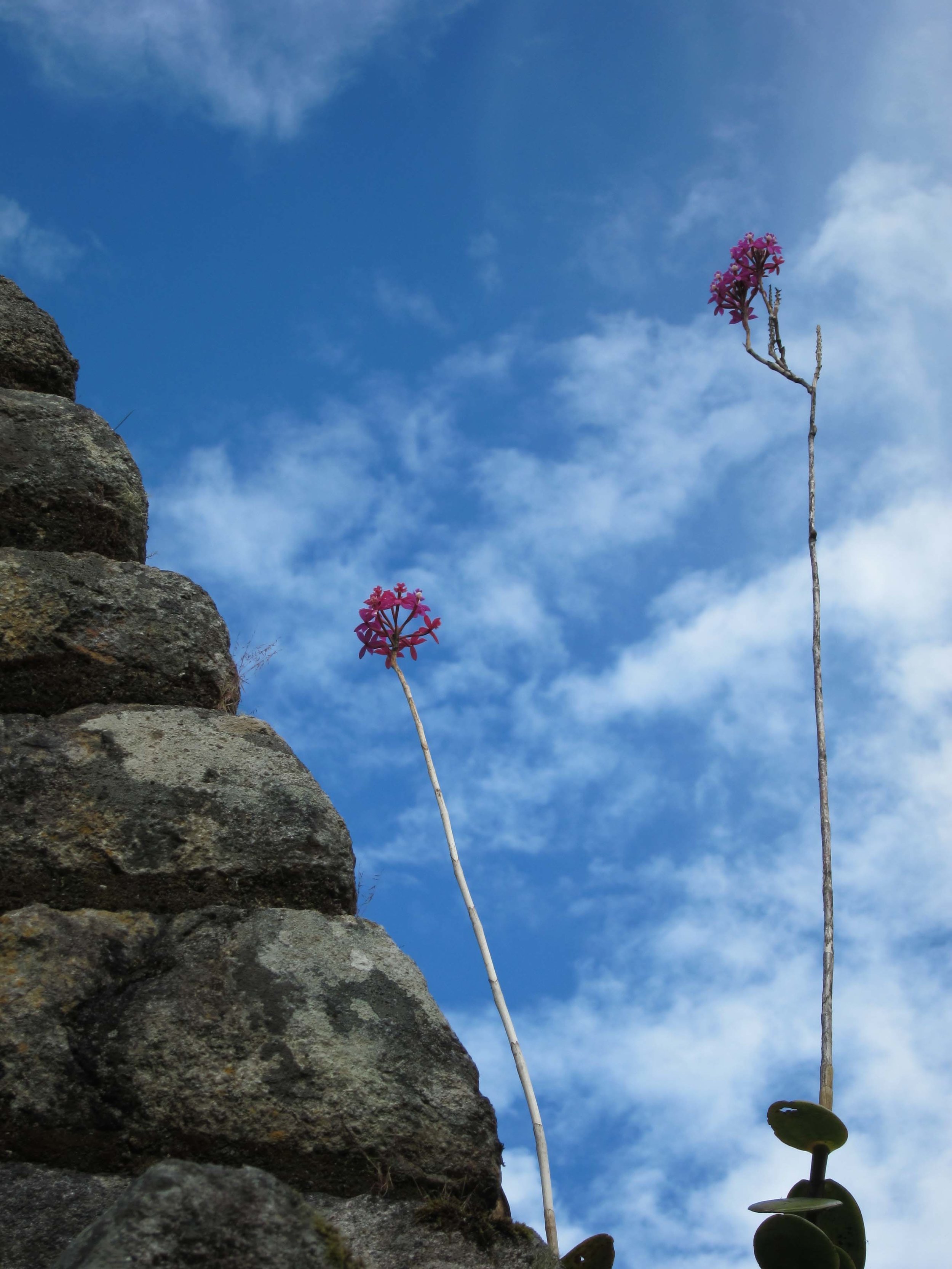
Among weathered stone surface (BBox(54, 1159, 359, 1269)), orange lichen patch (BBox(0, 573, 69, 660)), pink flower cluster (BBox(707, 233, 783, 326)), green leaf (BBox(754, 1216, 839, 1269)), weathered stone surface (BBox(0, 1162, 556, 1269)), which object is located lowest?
weathered stone surface (BBox(54, 1159, 359, 1269))

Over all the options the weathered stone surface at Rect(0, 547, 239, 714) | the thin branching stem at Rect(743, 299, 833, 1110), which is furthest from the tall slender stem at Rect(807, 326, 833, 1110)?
the weathered stone surface at Rect(0, 547, 239, 714)

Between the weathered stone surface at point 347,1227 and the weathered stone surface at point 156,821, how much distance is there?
0.45m

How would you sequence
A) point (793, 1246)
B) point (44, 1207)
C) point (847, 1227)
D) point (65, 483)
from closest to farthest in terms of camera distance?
point (44, 1207) < point (793, 1246) < point (847, 1227) < point (65, 483)

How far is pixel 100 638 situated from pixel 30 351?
37.1 inches

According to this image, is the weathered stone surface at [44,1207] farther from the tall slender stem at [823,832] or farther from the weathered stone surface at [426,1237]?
the tall slender stem at [823,832]

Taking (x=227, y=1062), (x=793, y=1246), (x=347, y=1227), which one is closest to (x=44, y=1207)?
(x=227, y=1062)

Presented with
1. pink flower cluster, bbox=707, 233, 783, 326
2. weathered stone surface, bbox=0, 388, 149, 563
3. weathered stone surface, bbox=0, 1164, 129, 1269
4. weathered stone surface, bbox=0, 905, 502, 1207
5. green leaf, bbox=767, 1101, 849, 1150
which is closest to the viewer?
weathered stone surface, bbox=0, 1164, 129, 1269

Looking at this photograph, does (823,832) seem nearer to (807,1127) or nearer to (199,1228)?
(807,1127)

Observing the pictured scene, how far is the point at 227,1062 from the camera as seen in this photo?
5.04 ft

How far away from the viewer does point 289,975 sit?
1664mm

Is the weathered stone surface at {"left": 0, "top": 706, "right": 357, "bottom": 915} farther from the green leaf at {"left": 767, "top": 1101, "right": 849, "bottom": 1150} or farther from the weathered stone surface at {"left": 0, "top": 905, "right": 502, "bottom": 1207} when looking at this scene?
the green leaf at {"left": 767, "top": 1101, "right": 849, "bottom": 1150}

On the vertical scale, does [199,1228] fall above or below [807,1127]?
below

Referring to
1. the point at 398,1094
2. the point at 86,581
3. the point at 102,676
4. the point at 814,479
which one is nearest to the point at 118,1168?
the point at 398,1094

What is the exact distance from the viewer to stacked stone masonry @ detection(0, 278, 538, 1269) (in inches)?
54.0
